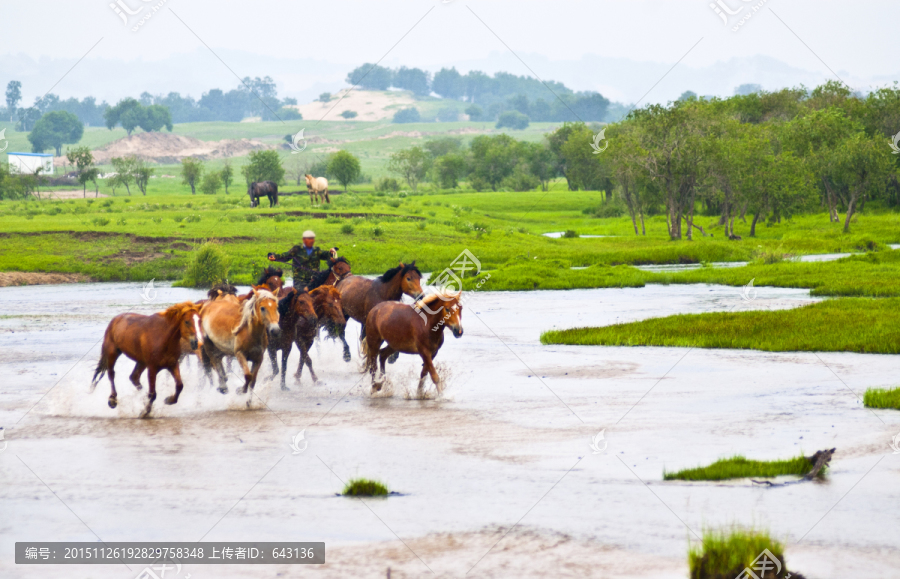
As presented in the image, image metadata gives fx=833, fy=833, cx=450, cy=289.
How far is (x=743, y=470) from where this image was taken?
370 inches

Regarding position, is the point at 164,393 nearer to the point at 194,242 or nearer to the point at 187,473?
the point at 187,473

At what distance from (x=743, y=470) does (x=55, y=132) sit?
663 feet

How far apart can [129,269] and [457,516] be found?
3571 centimetres

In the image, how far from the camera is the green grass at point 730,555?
6613mm

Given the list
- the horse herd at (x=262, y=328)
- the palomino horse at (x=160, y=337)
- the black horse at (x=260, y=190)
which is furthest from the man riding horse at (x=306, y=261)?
the black horse at (x=260, y=190)

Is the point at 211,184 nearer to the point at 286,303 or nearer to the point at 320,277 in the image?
the point at 320,277

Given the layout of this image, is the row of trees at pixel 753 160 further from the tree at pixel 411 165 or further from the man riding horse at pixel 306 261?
the tree at pixel 411 165

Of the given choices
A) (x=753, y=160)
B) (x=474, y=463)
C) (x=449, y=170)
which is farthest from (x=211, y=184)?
(x=474, y=463)

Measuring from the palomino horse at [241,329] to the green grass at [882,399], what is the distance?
30.0ft

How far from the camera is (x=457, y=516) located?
330 inches

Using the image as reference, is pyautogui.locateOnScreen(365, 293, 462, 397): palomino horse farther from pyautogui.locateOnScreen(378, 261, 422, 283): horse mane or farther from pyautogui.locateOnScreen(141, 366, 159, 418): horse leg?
pyautogui.locateOnScreen(141, 366, 159, 418): horse leg

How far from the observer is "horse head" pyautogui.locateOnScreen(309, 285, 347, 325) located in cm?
1557

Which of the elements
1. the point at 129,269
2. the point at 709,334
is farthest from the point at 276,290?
the point at 129,269

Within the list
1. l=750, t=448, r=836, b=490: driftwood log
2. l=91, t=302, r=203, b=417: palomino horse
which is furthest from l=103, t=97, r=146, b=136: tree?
l=750, t=448, r=836, b=490: driftwood log
